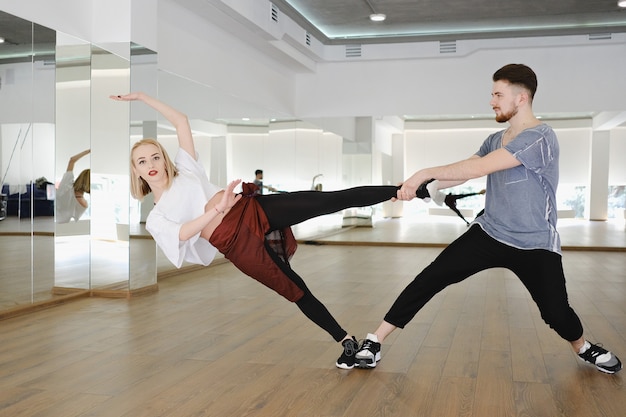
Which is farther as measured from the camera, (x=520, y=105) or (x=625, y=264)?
(x=625, y=264)

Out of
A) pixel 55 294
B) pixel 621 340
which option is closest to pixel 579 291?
pixel 621 340

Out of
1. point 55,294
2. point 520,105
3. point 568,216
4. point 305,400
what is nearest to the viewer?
point 305,400

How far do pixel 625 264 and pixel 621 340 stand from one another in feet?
16.1

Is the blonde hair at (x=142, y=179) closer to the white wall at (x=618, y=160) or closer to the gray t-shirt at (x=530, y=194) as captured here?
the gray t-shirt at (x=530, y=194)

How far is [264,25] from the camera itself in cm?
823

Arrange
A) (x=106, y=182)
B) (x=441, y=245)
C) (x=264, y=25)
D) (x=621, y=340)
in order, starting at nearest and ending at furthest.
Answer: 1. (x=621, y=340)
2. (x=106, y=182)
3. (x=264, y=25)
4. (x=441, y=245)

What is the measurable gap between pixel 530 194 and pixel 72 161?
391 centimetres

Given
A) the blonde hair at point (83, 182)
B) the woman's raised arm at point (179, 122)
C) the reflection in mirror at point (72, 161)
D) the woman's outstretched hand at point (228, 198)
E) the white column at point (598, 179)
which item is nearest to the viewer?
the woman's outstretched hand at point (228, 198)

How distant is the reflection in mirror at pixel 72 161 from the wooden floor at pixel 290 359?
0.34m

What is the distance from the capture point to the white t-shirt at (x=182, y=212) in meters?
3.09

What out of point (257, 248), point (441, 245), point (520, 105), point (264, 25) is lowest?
point (441, 245)

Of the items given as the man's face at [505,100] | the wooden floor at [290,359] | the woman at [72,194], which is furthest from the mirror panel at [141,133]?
the man's face at [505,100]

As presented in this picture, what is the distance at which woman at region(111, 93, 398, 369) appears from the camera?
10.4 ft

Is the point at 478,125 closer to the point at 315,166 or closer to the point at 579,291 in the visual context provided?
the point at 315,166
